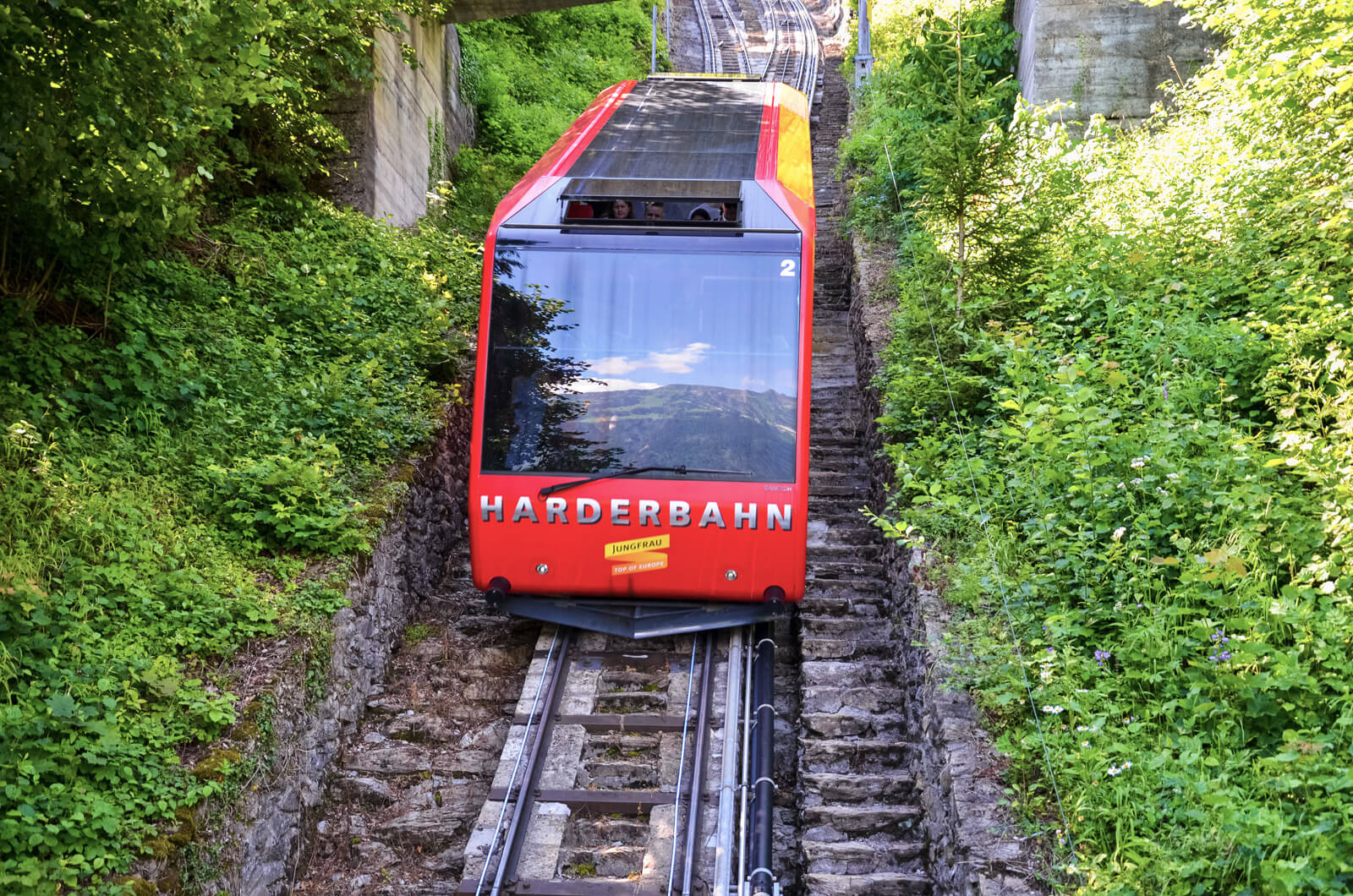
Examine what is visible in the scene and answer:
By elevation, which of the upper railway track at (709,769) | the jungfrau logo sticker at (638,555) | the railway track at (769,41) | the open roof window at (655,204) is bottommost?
the upper railway track at (709,769)

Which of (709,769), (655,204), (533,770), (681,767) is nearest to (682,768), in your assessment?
(681,767)

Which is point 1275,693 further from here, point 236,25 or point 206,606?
point 236,25

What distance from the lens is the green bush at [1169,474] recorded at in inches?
174

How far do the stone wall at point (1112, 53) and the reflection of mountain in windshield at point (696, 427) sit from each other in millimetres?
8716

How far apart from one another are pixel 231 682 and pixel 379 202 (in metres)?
8.86

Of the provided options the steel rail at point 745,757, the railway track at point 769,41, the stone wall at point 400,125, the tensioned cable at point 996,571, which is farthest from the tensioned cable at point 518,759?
the railway track at point 769,41

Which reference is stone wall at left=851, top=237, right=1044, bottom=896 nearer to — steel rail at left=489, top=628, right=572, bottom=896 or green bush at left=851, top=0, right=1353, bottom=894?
green bush at left=851, top=0, right=1353, bottom=894

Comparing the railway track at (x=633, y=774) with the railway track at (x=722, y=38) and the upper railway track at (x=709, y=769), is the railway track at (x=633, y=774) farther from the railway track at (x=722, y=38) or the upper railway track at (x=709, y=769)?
the railway track at (x=722, y=38)

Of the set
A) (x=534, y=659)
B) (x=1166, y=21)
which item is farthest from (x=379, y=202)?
(x=1166, y=21)

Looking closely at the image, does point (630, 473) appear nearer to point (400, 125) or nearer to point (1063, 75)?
point (400, 125)

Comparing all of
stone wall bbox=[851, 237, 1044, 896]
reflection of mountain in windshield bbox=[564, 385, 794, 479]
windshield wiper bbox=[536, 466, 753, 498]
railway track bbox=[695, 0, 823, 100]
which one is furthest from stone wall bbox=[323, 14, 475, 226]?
railway track bbox=[695, 0, 823, 100]

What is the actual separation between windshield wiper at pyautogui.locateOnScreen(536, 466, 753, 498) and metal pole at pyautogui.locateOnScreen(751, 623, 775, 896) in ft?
4.95

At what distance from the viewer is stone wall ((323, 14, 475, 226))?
1312cm

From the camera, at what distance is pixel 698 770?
257 inches
